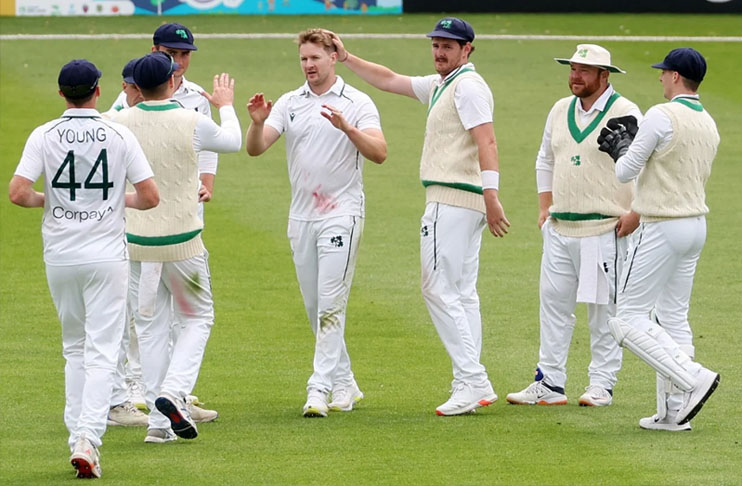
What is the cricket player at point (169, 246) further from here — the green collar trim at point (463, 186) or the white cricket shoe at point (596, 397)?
the white cricket shoe at point (596, 397)

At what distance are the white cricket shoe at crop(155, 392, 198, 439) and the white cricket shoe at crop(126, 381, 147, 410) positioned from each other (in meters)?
1.22

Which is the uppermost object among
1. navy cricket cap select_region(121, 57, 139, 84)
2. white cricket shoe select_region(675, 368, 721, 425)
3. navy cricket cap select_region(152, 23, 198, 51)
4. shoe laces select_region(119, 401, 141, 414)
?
navy cricket cap select_region(152, 23, 198, 51)

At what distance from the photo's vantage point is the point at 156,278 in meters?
8.00

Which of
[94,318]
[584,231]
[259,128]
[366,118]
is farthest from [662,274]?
[94,318]

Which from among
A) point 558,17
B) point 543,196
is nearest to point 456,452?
point 543,196

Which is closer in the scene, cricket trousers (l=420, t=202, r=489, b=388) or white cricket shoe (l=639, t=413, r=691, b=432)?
white cricket shoe (l=639, t=413, r=691, b=432)

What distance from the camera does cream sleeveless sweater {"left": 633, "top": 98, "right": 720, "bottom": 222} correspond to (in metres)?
8.05

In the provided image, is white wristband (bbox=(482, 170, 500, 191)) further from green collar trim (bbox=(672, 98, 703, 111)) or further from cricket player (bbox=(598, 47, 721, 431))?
green collar trim (bbox=(672, 98, 703, 111))

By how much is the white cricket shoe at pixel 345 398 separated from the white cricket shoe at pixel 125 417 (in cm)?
121

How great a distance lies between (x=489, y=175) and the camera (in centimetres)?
847

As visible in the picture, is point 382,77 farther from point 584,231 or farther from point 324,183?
point 584,231

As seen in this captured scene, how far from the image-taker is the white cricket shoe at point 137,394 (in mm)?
9039

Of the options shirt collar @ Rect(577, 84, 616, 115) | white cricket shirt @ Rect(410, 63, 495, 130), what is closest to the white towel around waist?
shirt collar @ Rect(577, 84, 616, 115)

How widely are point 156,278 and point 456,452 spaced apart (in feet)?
6.48
